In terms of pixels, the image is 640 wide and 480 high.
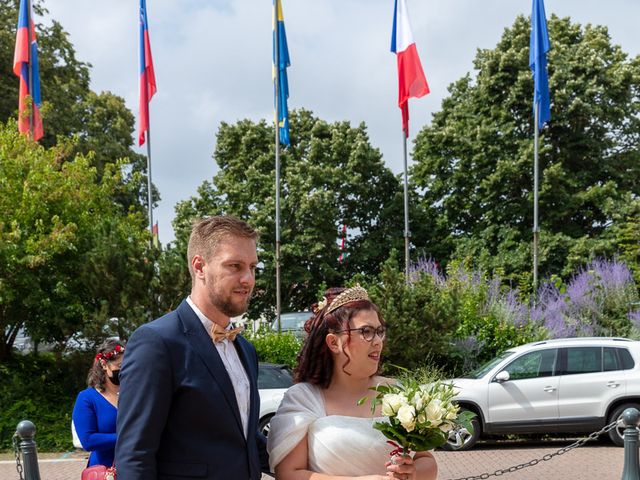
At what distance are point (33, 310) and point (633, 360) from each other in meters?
11.2

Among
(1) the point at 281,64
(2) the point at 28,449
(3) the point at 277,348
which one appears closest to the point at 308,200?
(1) the point at 281,64

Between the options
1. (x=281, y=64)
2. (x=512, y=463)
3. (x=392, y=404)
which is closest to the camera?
(x=392, y=404)

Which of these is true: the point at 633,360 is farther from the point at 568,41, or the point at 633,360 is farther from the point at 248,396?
the point at 568,41

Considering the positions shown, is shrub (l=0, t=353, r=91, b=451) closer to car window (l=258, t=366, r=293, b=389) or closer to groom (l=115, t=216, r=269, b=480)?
car window (l=258, t=366, r=293, b=389)

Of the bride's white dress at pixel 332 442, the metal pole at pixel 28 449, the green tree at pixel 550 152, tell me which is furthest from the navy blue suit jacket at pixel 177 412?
the green tree at pixel 550 152

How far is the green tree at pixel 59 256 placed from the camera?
14.9 m

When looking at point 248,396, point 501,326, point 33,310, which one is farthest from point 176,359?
point 501,326

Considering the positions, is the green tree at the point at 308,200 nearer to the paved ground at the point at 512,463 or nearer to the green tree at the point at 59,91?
the green tree at the point at 59,91

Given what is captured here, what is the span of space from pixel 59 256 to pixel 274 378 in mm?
5362

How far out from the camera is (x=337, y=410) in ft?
12.1

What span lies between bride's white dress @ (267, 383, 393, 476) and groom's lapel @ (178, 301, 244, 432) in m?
0.48

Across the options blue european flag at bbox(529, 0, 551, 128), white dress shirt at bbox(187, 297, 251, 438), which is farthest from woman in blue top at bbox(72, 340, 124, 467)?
blue european flag at bbox(529, 0, 551, 128)

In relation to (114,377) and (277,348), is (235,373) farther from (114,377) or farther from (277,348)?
(277,348)

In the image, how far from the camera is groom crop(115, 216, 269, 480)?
2.95 m
